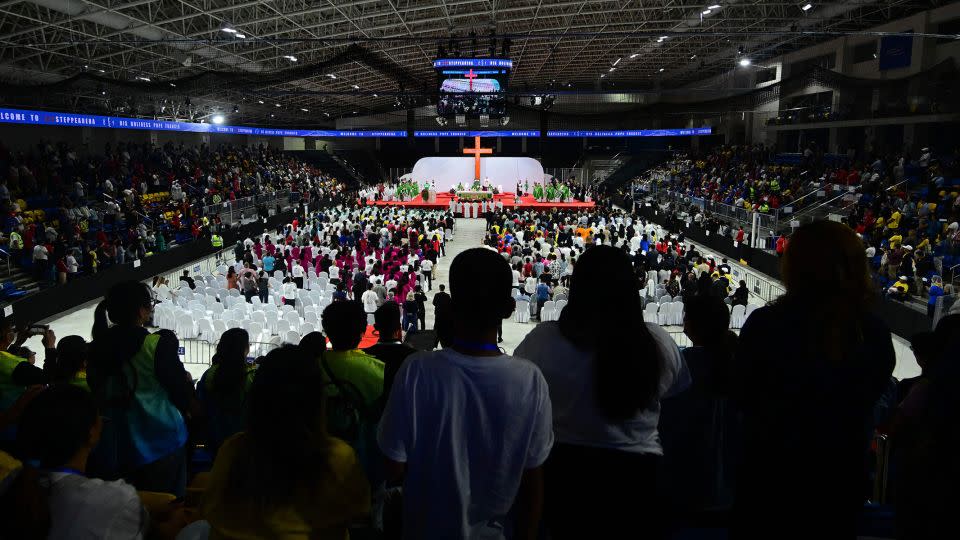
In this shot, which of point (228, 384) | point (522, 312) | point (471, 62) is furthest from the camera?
point (471, 62)

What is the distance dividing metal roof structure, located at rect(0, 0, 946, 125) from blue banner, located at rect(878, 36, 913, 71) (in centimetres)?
112

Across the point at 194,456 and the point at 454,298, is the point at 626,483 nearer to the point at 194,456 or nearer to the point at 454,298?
the point at 454,298

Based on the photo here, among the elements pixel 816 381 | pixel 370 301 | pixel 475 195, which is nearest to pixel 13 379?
pixel 816 381

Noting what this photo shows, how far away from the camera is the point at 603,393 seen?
212cm

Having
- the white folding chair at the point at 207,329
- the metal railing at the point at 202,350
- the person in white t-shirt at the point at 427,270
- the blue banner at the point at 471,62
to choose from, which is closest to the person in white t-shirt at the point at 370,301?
the metal railing at the point at 202,350

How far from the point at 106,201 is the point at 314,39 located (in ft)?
38.8

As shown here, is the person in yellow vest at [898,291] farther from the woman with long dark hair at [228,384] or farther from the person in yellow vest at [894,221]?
the woman with long dark hair at [228,384]

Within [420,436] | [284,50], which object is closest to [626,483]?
[420,436]

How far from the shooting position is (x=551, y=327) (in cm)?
225

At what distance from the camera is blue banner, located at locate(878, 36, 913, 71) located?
84.2 ft

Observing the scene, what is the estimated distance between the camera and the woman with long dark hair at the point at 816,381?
6.64ft

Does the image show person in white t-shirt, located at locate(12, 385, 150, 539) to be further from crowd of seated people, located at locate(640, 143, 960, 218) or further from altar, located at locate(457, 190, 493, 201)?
altar, located at locate(457, 190, 493, 201)

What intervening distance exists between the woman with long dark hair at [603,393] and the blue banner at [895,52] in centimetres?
2989

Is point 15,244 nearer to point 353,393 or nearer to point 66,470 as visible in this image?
point 353,393
